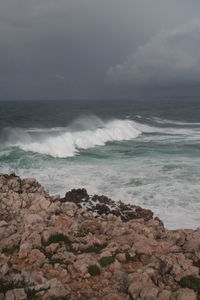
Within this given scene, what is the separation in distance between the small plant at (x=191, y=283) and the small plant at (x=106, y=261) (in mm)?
2379

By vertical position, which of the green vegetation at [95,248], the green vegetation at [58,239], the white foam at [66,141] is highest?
the white foam at [66,141]

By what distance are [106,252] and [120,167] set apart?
18.0 m

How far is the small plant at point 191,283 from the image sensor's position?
1002 cm

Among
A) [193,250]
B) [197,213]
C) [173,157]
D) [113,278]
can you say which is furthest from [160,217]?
[173,157]

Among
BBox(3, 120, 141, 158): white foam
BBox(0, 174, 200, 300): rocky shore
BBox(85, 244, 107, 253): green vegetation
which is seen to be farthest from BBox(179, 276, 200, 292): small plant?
BBox(3, 120, 141, 158): white foam

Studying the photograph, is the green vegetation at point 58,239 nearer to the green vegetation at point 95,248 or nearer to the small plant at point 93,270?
the green vegetation at point 95,248

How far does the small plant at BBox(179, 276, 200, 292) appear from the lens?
32.9ft

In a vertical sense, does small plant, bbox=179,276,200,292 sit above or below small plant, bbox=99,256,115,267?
below

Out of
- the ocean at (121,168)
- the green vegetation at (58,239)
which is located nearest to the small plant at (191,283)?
the green vegetation at (58,239)

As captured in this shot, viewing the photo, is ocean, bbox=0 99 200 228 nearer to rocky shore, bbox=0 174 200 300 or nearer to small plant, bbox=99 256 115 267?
rocky shore, bbox=0 174 200 300

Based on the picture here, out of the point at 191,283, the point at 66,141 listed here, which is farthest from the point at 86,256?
the point at 66,141

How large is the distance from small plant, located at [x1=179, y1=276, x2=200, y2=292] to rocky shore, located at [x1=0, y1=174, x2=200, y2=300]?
1.1 inches

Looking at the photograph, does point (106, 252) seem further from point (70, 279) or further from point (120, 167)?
point (120, 167)

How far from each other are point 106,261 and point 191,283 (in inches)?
109
